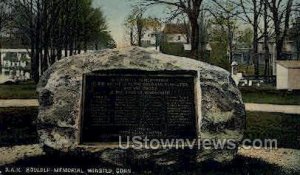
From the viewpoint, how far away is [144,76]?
14.8 ft

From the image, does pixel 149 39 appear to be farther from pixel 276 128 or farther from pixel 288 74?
pixel 276 128

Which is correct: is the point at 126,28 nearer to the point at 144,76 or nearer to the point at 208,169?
the point at 144,76

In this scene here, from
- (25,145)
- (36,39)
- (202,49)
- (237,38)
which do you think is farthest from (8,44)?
(237,38)

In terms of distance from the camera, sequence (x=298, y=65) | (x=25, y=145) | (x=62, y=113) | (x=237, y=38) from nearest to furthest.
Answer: (x=62, y=113) < (x=298, y=65) < (x=25, y=145) < (x=237, y=38)

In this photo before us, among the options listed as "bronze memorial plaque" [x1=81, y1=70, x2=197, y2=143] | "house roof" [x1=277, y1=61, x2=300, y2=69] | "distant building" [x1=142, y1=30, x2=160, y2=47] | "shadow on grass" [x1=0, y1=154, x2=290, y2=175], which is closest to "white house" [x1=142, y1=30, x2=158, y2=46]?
"distant building" [x1=142, y1=30, x2=160, y2=47]

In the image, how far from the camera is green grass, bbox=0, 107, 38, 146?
207 inches

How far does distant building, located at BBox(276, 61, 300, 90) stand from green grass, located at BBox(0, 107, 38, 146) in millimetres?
2645

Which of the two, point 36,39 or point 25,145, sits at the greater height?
point 36,39

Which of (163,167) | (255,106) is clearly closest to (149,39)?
(255,106)

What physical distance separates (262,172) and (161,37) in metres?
1.93

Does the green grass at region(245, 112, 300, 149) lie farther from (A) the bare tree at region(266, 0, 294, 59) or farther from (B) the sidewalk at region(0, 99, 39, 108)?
(B) the sidewalk at region(0, 99, 39, 108)

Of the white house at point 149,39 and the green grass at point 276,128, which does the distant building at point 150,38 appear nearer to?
the white house at point 149,39

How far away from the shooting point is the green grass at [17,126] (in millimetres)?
5267
